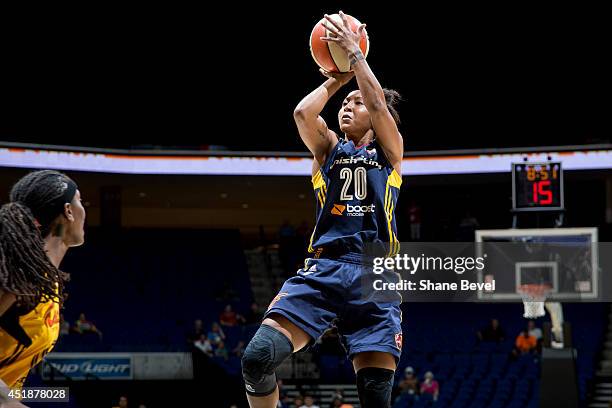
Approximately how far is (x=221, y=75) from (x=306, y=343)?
18574 mm

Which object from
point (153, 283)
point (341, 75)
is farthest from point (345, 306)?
point (153, 283)

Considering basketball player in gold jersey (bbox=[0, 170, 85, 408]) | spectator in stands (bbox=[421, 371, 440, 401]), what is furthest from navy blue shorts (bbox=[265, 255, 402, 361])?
spectator in stands (bbox=[421, 371, 440, 401])

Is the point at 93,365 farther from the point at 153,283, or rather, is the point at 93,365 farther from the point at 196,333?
the point at 153,283

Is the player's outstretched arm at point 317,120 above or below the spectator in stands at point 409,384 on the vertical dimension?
above

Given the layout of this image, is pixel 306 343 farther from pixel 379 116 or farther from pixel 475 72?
pixel 475 72

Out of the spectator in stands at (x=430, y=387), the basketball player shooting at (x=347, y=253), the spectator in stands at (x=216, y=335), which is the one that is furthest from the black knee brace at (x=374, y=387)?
the spectator in stands at (x=216, y=335)

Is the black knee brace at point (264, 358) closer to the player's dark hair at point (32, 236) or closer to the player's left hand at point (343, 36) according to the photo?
the player's dark hair at point (32, 236)

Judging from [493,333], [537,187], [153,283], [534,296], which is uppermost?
[537,187]

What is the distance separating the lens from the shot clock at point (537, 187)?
15273mm

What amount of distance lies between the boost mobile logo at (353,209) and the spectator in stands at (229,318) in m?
15.1

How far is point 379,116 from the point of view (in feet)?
17.6

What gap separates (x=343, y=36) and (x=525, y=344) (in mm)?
13327

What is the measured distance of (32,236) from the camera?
12.2 ft

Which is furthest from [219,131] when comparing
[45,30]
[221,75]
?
[45,30]
